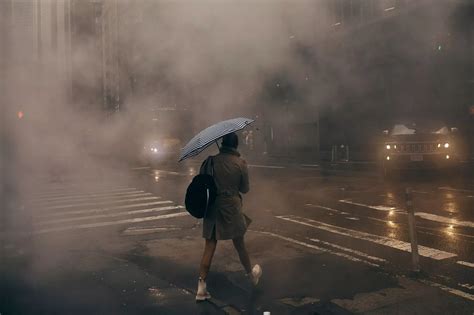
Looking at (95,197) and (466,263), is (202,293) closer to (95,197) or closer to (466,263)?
(466,263)

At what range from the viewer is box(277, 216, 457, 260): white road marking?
553cm

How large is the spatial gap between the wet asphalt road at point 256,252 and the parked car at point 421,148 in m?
1.31

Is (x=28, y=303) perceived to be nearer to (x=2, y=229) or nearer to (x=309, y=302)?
(x=309, y=302)

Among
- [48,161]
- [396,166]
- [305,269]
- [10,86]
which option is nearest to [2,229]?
[10,86]

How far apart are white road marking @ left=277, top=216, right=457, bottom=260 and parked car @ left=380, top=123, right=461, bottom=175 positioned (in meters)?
5.94

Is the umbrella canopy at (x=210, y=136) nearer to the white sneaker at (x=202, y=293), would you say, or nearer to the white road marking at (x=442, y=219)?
the white sneaker at (x=202, y=293)

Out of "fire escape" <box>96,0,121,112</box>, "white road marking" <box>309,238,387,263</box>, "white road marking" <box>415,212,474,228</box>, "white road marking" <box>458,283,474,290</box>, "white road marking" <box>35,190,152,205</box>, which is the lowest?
"white road marking" <box>458,283,474,290</box>

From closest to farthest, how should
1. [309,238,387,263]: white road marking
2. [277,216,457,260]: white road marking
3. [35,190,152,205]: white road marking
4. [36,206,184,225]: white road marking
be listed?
[309,238,387,263]: white road marking
[277,216,457,260]: white road marking
[36,206,184,225]: white road marking
[35,190,152,205]: white road marking

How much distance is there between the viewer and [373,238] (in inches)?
250

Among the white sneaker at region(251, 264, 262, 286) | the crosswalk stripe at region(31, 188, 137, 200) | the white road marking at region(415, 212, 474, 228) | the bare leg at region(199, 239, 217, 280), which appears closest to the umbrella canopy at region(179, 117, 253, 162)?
the bare leg at region(199, 239, 217, 280)

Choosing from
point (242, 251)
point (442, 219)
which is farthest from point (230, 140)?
point (442, 219)

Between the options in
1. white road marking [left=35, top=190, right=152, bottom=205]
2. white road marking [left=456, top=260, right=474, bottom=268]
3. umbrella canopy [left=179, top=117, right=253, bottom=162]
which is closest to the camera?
umbrella canopy [left=179, top=117, right=253, bottom=162]

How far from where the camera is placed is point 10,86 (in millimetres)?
7305

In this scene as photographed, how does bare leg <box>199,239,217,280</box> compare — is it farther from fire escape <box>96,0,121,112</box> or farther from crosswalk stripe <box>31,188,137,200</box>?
crosswalk stripe <box>31,188,137,200</box>
